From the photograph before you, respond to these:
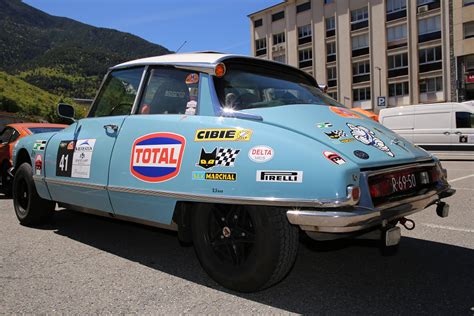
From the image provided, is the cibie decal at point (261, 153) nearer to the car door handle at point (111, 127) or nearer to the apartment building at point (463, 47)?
the car door handle at point (111, 127)

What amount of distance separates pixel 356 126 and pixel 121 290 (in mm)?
2080

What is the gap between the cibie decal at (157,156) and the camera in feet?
10.3

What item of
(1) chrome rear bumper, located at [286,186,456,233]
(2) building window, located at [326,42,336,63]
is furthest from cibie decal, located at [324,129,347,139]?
(2) building window, located at [326,42,336,63]

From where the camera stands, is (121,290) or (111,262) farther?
(111,262)

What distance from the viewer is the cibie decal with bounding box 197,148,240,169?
2.80 metres

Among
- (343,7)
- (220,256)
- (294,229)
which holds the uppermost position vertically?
(343,7)

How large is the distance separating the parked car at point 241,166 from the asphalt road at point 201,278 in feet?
0.94

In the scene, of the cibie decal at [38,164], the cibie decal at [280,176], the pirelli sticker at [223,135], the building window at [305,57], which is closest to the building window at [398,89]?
the building window at [305,57]

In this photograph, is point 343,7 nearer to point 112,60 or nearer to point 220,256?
point 220,256

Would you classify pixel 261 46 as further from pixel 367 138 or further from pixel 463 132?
pixel 367 138

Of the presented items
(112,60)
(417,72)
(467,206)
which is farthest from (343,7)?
(112,60)

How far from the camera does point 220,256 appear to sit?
3090 millimetres

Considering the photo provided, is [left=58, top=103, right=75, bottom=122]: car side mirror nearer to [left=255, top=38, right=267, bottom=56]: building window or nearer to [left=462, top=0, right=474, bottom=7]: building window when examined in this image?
[left=462, top=0, right=474, bottom=7]: building window

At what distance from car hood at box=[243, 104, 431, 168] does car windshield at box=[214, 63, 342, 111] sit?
168 millimetres
